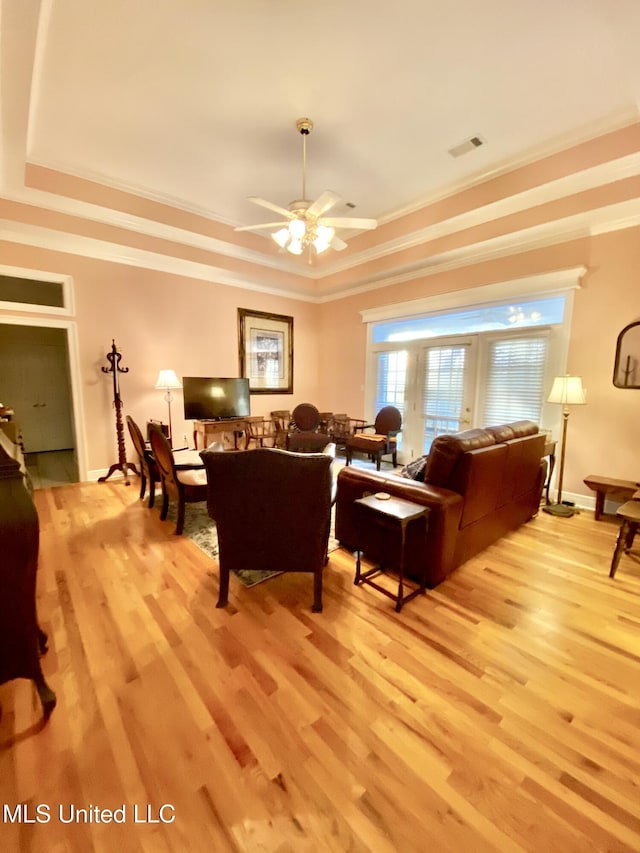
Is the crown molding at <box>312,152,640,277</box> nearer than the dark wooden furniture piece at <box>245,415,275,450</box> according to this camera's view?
Yes

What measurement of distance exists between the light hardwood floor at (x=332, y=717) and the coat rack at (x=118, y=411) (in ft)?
7.25

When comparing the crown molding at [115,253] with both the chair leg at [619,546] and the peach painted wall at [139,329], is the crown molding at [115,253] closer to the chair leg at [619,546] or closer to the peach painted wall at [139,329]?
the peach painted wall at [139,329]

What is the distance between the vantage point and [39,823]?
112 cm

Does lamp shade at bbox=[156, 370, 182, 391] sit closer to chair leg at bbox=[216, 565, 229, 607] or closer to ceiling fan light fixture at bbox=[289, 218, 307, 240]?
ceiling fan light fixture at bbox=[289, 218, 307, 240]

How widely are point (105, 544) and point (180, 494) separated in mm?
719

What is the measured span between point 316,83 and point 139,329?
137 inches

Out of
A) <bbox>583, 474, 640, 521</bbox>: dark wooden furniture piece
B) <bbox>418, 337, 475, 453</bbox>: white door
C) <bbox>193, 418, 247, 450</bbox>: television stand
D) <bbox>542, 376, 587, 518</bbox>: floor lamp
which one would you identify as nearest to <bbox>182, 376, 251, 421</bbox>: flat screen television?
<bbox>193, 418, 247, 450</bbox>: television stand

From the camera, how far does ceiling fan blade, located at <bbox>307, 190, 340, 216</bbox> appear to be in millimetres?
2859

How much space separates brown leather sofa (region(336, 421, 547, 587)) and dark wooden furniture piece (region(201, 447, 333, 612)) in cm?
59

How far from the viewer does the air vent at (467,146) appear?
3.30 meters

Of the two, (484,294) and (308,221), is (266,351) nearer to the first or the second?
(308,221)

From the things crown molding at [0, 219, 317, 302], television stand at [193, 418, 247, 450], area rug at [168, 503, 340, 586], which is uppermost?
crown molding at [0, 219, 317, 302]

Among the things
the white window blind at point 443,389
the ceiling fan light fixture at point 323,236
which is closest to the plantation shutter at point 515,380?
the white window blind at point 443,389

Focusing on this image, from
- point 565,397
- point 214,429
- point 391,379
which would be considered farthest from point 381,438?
point 214,429
